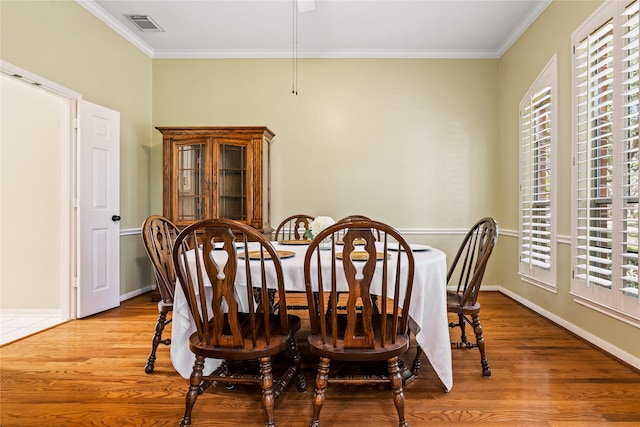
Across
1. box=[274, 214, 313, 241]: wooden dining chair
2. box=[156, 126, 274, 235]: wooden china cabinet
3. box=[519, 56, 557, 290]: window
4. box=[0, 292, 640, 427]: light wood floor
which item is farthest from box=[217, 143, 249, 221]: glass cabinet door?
box=[519, 56, 557, 290]: window

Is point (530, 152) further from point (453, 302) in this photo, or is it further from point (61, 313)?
point (61, 313)

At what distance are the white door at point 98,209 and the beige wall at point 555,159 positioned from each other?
4.09 metres

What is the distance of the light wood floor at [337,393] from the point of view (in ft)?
5.80

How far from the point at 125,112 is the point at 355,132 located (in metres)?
2.59

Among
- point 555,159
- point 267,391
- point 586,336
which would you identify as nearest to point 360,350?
point 267,391

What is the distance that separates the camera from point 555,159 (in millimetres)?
3266

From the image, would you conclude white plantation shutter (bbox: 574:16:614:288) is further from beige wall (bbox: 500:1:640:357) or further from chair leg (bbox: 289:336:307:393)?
chair leg (bbox: 289:336:307:393)

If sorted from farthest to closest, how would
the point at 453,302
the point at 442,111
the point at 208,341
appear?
the point at 442,111, the point at 453,302, the point at 208,341

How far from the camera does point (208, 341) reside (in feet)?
5.41

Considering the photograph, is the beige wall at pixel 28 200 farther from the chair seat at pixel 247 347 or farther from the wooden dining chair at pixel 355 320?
the wooden dining chair at pixel 355 320

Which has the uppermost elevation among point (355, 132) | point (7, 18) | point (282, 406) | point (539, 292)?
point (7, 18)

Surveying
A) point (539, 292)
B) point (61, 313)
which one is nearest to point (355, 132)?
point (539, 292)

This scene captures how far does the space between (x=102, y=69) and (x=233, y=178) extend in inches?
64.8

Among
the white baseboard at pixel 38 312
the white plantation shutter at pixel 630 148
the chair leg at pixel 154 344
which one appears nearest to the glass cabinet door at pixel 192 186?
the white baseboard at pixel 38 312
